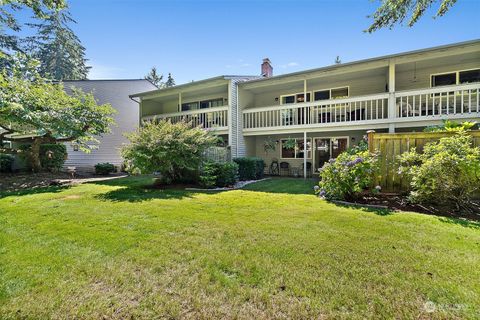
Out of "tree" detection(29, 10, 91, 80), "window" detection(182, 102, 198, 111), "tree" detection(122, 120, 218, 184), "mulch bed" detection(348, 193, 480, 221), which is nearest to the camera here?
"mulch bed" detection(348, 193, 480, 221)

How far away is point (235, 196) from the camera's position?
7.54 m

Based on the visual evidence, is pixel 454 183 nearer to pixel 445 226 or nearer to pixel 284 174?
pixel 445 226

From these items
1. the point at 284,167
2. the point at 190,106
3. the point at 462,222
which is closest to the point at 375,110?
the point at 284,167

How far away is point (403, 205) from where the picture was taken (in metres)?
5.84

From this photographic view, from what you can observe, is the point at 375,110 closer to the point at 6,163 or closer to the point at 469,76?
the point at 469,76

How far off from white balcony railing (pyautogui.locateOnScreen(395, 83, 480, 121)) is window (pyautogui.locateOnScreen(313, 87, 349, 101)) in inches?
127

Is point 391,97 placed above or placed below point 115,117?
below

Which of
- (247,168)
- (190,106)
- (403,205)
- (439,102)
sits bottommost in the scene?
(403,205)

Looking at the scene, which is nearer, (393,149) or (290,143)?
(393,149)

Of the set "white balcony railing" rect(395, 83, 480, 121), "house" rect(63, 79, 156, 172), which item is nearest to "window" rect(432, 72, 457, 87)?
"white balcony railing" rect(395, 83, 480, 121)

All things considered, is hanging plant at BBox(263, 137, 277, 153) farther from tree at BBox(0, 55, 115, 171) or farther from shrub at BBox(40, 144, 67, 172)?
shrub at BBox(40, 144, 67, 172)

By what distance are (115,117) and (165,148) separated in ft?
38.4

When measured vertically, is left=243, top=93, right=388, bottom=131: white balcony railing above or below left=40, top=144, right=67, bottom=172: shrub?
above

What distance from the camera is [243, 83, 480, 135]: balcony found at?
8.88 m
